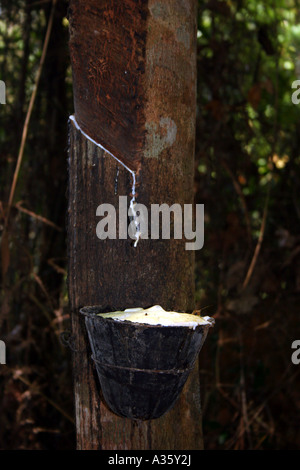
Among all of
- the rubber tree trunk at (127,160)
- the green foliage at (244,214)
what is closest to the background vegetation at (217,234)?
the green foliage at (244,214)

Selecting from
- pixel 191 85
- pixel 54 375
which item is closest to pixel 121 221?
pixel 191 85

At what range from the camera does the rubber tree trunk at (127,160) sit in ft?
4.15

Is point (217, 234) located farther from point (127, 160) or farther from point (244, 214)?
point (127, 160)

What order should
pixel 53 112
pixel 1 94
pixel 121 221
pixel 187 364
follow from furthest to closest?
pixel 53 112, pixel 1 94, pixel 121 221, pixel 187 364

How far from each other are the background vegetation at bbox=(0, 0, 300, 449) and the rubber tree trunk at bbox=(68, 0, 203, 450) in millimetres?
1254

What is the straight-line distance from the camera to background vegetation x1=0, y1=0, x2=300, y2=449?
2.64 metres

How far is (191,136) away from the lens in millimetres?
1420

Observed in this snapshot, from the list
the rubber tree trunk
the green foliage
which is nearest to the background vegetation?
the green foliage

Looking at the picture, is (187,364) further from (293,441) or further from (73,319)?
(293,441)

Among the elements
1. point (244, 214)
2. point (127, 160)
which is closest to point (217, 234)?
point (244, 214)

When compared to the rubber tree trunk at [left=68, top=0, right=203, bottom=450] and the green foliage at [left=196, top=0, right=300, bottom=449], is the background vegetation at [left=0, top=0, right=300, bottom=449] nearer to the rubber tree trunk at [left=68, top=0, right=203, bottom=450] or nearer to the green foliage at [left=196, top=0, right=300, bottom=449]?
the green foliage at [left=196, top=0, right=300, bottom=449]

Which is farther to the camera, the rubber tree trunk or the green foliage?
the green foliage

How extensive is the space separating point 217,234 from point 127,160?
1.49 meters

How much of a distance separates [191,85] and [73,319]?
0.71m
